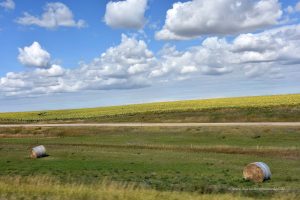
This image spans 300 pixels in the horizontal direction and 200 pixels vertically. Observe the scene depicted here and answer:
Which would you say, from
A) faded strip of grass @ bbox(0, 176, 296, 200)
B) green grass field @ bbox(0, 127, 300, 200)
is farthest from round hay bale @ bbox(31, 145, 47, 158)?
faded strip of grass @ bbox(0, 176, 296, 200)

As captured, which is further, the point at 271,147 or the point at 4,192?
the point at 271,147

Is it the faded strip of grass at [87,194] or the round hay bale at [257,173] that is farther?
the round hay bale at [257,173]

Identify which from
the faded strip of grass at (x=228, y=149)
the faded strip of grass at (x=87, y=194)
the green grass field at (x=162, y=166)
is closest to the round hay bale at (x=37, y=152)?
the green grass field at (x=162, y=166)

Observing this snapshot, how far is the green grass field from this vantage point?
20594mm

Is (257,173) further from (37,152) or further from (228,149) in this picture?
(37,152)

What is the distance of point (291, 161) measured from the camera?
35.8 meters

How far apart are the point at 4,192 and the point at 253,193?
35.2 feet

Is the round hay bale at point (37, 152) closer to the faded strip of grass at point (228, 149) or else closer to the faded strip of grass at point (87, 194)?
the faded strip of grass at point (228, 149)

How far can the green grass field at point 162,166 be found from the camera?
20594 millimetres

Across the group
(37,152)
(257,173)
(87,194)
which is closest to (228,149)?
(37,152)

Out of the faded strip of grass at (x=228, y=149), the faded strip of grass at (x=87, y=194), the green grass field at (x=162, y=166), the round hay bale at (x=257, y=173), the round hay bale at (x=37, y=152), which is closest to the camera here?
the faded strip of grass at (x=87, y=194)

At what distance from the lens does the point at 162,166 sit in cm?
3491

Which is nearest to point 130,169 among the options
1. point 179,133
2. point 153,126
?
point 179,133

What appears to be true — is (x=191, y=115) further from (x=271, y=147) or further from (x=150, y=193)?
(x=150, y=193)
